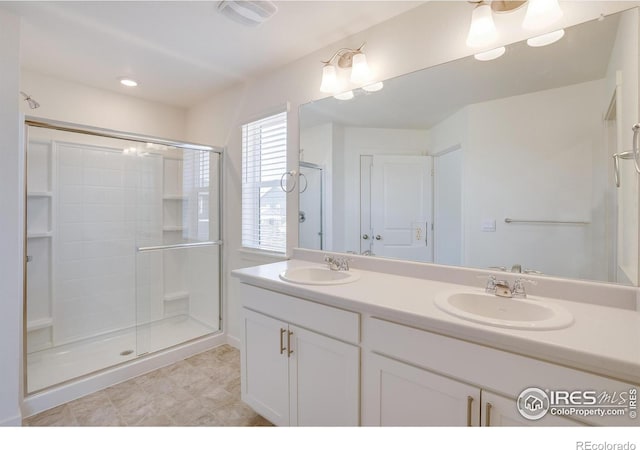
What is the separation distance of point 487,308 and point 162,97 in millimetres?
3313

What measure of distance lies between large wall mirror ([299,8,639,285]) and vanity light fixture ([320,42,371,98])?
0.36ft

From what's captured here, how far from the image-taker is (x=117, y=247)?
2744 mm

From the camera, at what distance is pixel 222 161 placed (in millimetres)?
2781

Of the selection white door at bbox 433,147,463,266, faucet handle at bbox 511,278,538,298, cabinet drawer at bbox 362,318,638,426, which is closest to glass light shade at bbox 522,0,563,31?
white door at bbox 433,147,463,266

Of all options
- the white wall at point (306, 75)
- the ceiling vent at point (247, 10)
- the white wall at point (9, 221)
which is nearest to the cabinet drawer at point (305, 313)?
the white wall at point (306, 75)

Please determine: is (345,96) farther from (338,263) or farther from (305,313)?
(305,313)

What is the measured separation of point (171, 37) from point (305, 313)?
1940 millimetres

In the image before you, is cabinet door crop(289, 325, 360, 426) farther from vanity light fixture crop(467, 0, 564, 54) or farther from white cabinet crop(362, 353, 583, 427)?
vanity light fixture crop(467, 0, 564, 54)

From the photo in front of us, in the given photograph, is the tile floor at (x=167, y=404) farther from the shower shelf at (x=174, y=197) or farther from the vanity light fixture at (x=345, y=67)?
the vanity light fixture at (x=345, y=67)

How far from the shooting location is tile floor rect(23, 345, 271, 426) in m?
1.71

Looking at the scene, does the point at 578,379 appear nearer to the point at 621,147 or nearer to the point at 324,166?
the point at 621,147
